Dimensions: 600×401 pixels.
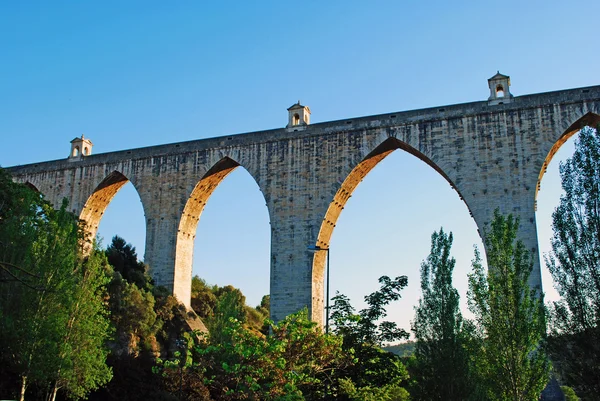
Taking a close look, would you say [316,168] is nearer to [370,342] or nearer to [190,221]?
[190,221]

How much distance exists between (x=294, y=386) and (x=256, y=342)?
158 cm

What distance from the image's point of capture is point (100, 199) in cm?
2927

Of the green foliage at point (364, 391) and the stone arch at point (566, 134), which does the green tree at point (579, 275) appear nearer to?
the green foliage at point (364, 391)

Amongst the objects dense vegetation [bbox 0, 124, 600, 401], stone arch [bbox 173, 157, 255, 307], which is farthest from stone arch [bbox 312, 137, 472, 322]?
dense vegetation [bbox 0, 124, 600, 401]

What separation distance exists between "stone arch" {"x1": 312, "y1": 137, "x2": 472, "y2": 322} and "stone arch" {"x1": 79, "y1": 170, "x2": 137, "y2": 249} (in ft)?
32.4

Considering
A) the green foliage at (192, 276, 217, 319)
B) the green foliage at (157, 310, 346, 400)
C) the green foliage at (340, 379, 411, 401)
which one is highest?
the green foliage at (192, 276, 217, 319)

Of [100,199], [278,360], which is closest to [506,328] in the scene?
[278,360]

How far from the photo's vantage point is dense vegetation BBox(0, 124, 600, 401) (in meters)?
13.7

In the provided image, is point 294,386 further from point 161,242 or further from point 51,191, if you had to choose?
point 51,191

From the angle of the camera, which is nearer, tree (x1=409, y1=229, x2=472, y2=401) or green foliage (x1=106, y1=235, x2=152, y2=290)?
tree (x1=409, y1=229, x2=472, y2=401)

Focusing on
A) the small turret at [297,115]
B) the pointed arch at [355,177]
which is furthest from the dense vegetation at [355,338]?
the small turret at [297,115]

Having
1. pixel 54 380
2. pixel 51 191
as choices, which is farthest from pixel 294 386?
pixel 51 191

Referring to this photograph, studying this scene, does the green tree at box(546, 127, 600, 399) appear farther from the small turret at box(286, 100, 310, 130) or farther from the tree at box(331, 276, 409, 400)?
the small turret at box(286, 100, 310, 130)

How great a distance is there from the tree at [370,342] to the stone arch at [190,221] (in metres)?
11.4
